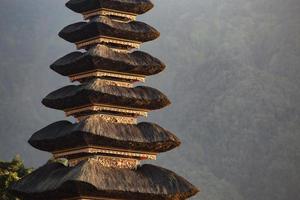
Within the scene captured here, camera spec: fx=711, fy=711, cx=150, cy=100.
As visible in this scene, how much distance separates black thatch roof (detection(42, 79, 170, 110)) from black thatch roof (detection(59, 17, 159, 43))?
7.25 feet

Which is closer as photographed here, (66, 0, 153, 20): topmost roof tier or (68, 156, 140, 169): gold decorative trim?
(68, 156, 140, 169): gold decorative trim

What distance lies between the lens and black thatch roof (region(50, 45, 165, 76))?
27.7 metres

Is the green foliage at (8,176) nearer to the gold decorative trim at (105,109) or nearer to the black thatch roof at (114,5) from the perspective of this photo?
the gold decorative trim at (105,109)

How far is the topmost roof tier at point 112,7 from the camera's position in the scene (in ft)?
96.2

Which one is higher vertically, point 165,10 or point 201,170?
point 165,10

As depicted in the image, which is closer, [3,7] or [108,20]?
[108,20]

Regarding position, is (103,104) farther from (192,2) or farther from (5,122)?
(192,2)

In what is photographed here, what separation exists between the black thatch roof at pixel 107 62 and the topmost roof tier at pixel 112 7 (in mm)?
1872

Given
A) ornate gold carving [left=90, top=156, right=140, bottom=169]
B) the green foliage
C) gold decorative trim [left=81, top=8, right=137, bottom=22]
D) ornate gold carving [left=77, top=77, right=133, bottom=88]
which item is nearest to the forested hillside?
the green foliage

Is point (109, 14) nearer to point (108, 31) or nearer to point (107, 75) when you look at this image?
point (108, 31)

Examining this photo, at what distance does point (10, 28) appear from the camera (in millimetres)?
160500

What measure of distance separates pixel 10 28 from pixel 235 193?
218ft

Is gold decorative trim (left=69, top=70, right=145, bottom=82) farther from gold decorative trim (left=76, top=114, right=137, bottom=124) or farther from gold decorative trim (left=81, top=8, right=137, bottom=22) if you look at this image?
gold decorative trim (left=81, top=8, right=137, bottom=22)

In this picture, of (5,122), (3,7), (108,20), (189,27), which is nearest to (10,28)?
(3,7)
